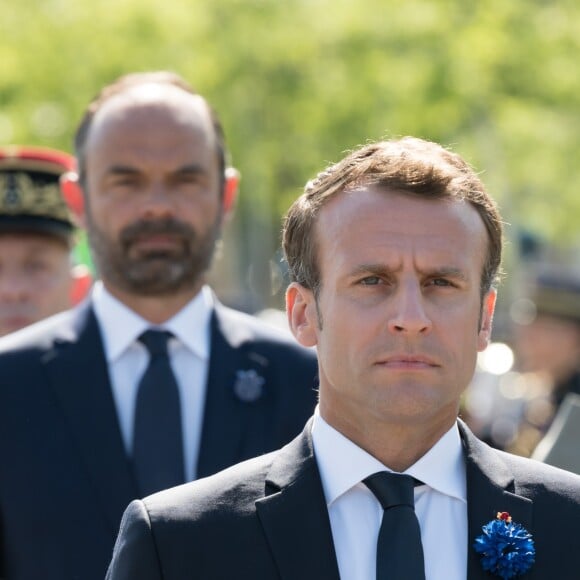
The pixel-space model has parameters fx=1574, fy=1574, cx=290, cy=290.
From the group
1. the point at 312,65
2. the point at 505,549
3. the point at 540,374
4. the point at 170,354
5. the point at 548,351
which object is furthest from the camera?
the point at 312,65

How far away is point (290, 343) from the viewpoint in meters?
4.89

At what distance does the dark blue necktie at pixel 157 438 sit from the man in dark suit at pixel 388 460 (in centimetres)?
116

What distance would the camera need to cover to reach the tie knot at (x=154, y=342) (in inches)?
187

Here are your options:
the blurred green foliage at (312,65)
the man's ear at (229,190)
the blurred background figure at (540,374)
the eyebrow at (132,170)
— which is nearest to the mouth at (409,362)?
the eyebrow at (132,170)

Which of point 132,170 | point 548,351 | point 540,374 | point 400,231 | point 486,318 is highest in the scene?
point 400,231

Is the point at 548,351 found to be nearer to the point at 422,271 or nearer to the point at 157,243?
the point at 157,243

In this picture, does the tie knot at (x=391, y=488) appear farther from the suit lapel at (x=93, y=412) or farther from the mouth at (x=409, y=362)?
the suit lapel at (x=93, y=412)

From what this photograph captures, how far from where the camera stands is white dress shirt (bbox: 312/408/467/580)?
Result: 10.3 ft

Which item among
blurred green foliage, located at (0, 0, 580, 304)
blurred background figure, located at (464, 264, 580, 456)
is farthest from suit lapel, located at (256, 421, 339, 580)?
blurred green foliage, located at (0, 0, 580, 304)

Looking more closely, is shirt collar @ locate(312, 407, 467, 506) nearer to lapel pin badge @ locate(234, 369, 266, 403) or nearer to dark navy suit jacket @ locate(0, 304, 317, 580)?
dark navy suit jacket @ locate(0, 304, 317, 580)

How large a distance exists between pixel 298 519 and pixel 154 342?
5.51 ft

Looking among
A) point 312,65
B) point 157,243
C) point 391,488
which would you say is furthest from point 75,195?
point 312,65

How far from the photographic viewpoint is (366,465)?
10.6ft

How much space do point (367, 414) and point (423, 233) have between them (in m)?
0.39
